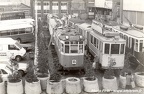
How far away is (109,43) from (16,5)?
25.9 metres

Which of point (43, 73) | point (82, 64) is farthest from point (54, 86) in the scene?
point (82, 64)

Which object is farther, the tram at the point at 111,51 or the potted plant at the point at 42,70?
the tram at the point at 111,51

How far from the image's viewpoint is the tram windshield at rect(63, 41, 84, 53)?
1484 centimetres

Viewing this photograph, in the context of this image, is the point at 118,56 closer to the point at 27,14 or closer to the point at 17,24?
the point at 17,24

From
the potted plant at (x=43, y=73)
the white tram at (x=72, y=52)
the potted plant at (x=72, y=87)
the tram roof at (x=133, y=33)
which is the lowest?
the potted plant at (x=72, y=87)

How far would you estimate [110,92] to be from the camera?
1225cm

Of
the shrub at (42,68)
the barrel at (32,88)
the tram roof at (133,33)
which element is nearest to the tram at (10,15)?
the tram roof at (133,33)

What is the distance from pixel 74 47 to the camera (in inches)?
588

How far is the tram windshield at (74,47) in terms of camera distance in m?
14.8

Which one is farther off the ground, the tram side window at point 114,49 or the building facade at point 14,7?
the building facade at point 14,7

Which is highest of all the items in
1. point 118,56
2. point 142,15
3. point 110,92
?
point 142,15

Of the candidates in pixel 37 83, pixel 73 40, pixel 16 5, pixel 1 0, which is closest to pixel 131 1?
pixel 73 40

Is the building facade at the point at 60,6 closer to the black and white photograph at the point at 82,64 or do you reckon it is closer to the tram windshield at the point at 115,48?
the black and white photograph at the point at 82,64

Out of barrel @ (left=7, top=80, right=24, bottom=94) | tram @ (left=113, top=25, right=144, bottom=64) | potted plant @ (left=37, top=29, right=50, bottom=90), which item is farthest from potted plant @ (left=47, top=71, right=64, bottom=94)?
tram @ (left=113, top=25, right=144, bottom=64)
